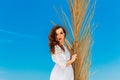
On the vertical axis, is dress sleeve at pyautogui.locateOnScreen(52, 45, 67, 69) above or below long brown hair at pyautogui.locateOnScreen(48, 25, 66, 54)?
below

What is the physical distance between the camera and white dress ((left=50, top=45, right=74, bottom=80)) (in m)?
4.22

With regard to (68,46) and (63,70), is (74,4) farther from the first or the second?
(63,70)

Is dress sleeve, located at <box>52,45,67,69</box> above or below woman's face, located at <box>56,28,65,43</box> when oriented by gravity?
below

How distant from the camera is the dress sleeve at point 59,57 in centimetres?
422

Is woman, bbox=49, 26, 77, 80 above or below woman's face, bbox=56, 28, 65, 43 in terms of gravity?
below

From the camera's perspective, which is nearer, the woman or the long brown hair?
the woman

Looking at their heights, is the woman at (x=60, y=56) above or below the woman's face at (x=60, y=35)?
below

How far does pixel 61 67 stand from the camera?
4254mm

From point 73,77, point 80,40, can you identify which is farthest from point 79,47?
point 73,77

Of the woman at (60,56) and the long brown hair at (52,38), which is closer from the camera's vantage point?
the woman at (60,56)

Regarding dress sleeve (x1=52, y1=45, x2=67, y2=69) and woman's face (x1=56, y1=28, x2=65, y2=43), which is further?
woman's face (x1=56, y1=28, x2=65, y2=43)

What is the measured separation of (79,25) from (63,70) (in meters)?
0.54

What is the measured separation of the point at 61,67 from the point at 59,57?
0.37 feet

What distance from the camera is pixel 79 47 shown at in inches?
167
